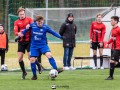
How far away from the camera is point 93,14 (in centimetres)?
2527

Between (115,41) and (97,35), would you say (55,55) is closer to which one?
(97,35)

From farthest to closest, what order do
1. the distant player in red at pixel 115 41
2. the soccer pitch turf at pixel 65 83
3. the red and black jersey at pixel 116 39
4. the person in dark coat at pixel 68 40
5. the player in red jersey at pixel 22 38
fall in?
the person in dark coat at pixel 68 40 → the player in red jersey at pixel 22 38 → the red and black jersey at pixel 116 39 → the distant player in red at pixel 115 41 → the soccer pitch turf at pixel 65 83

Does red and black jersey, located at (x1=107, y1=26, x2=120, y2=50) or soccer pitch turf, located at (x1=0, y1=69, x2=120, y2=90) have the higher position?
red and black jersey, located at (x1=107, y1=26, x2=120, y2=50)

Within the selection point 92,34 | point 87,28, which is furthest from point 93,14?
point 92,34

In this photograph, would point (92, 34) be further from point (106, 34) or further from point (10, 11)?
point (10, 11)

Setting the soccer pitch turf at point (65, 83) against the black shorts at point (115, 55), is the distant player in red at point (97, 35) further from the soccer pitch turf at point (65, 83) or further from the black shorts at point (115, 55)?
the black shorts at point (115, 55)

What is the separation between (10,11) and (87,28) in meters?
3.58

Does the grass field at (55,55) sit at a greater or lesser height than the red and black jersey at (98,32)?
lesser

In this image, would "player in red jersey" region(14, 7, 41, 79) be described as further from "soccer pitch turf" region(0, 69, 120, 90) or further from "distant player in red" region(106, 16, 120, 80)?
"distant player in red" region(106, 16, 120, 80)

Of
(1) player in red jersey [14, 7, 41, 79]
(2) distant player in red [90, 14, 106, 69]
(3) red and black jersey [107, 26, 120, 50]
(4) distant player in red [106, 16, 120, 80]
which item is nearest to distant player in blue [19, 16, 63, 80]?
(1) player in red jersey [14, 7, 41, 79]

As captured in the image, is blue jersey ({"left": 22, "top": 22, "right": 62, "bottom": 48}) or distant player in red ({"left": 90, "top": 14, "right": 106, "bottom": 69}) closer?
blue jersey ({"left": 22, "top": 22, "right": 62, "bottom": 48})

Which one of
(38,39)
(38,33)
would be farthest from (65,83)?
(38,33)

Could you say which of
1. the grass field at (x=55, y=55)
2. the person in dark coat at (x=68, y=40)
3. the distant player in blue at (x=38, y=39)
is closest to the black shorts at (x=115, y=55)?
the distant player in blue at (x=38, y=39)

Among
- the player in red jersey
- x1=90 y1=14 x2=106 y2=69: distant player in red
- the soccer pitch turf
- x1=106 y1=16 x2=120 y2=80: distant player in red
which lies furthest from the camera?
x1=90 y1=14 x2=106 y2=69: distant player in red
